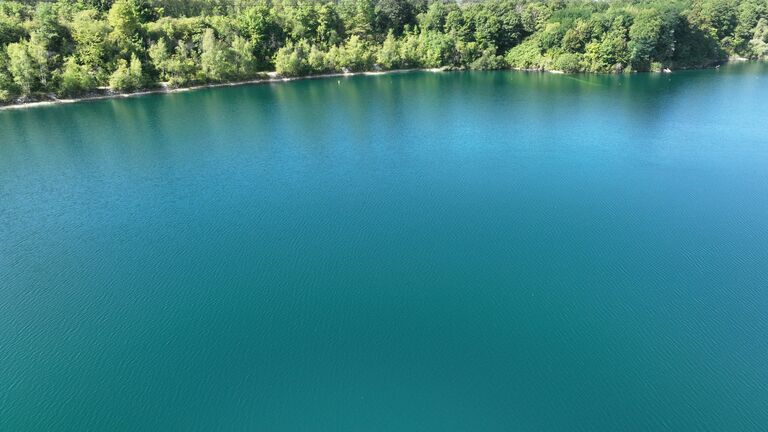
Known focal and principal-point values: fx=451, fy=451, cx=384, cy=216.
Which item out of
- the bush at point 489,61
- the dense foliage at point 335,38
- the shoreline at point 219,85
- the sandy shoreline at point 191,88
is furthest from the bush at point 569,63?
the sandy shoreline at point 191,88

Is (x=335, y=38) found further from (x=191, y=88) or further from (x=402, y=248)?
(x=402, y=248)

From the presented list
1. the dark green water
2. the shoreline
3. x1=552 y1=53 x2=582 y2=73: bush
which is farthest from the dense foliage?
the dark green water

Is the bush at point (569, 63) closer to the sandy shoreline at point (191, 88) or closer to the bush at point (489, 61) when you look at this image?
the bush at point (489, 61)

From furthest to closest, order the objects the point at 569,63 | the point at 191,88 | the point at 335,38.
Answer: the point at 335,38 < the point at 569,63 < the point at 191,88

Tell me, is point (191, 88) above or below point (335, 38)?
below

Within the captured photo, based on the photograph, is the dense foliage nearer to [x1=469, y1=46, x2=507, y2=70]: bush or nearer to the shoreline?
[x1=469, y1=46, x2=507, y2=70]: bush

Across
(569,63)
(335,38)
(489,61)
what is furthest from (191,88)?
(569,63)

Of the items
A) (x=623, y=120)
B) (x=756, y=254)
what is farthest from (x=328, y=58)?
(x=756, y=254)

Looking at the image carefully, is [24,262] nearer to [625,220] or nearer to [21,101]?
[625,220]
